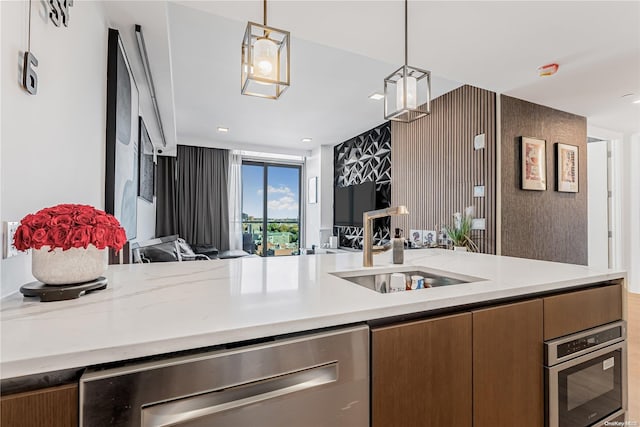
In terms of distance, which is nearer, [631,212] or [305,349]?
[305,349]

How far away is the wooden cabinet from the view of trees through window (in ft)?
19.3

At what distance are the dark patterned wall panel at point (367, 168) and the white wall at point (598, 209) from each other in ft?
10.2

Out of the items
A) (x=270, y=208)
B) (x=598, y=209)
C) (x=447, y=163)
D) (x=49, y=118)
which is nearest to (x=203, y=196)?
(x=270, y=208)

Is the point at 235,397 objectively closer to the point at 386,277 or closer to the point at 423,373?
the point at 423,373

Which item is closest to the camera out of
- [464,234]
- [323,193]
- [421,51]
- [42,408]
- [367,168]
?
[42,408]

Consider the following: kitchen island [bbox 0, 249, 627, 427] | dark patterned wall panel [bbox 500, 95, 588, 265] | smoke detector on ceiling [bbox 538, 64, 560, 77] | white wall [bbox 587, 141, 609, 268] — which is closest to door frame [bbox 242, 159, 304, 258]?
dark patterned wall panel [bbox 500, 95, 588, 265]

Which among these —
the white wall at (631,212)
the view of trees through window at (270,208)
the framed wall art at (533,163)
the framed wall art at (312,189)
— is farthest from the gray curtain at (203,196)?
the white wall at (631,212)

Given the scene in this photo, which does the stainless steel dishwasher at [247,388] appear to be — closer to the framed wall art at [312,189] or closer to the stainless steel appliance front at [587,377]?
the stainless steel appliance front at [587,377]

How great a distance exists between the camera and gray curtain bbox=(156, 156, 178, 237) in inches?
221

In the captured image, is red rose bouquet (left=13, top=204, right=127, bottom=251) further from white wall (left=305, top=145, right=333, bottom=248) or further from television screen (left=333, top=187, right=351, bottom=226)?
white wall (left=305, top=145, right=333, bottom=248)

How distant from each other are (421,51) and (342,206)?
3597 millimetres

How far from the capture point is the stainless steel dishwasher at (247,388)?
54 centimetres

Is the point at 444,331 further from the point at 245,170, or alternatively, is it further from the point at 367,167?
the point at 245,170

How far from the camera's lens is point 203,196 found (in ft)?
19.4
